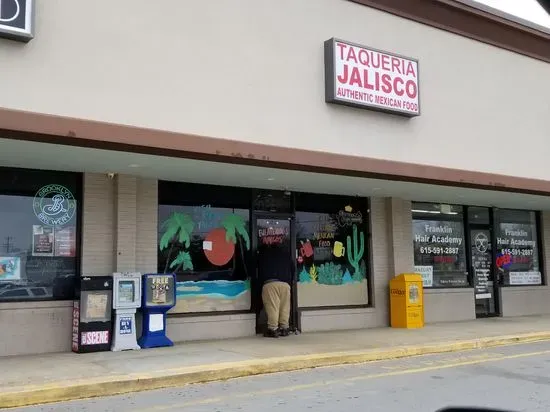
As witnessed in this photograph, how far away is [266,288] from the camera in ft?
39.1

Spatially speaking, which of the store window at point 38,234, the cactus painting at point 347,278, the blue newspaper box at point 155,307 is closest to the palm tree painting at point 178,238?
the blue newspaper box at point 155,307

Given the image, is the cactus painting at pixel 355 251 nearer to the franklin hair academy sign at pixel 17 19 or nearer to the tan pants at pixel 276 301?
the tan pants at pixel 276 301

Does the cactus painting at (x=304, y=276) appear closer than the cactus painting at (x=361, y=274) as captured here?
Yes

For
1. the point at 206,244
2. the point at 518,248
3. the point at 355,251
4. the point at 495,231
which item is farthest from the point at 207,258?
the point at 518,248

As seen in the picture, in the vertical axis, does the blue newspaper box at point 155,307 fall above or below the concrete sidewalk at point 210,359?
above

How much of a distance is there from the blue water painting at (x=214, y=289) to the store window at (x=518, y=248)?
7.99m

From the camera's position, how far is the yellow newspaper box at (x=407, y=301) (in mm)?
13680

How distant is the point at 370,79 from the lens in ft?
39.7

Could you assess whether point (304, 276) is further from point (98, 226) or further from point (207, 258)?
point (98, 226)

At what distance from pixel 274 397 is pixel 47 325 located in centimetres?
450

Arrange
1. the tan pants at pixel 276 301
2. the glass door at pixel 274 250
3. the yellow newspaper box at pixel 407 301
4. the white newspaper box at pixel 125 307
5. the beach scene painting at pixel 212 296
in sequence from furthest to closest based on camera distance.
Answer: the yellow newspaper box at pixel 407 301, the glass door at pixel 274 250, the tan pants at pixel 276 301, the beach scene painting at pixel 212 296, the white newspaper box at pixel 125 307

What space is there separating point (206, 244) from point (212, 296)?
1006 millimetres

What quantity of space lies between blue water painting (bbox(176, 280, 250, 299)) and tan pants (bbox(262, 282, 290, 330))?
0.62 metres

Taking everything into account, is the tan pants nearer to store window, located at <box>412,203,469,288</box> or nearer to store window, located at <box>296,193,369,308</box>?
store window, located at <box>296,193,369,308</box>
